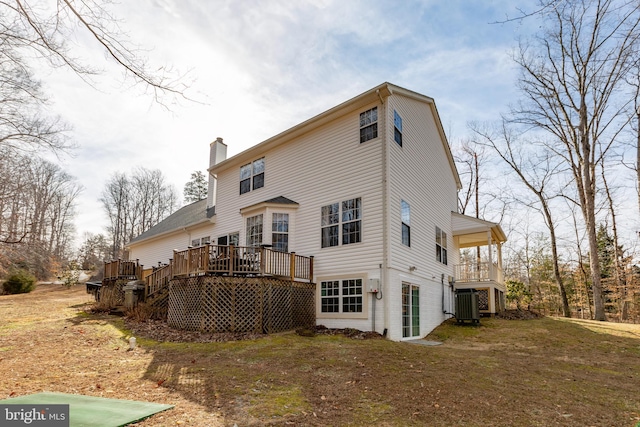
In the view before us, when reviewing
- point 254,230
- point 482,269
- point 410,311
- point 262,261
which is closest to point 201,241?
point 254,230

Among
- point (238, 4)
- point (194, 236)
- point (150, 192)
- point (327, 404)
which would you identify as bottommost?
point (327, 404)

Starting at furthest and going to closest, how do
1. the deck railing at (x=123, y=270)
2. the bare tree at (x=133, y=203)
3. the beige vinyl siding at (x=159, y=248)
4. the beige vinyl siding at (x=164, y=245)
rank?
1. the bare tree at (x=133, y=203)
2. the beige vinyl siding at (x=159, y=248)
3. the deck railing at (x=123, y=270)
4. the beige vinyl siding at (x=164, y=245)

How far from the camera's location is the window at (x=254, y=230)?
1392cm

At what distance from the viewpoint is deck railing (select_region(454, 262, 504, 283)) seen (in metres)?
16.1

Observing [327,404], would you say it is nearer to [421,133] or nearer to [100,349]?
[100,349]

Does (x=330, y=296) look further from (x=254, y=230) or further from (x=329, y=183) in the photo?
(x=254, y=230)

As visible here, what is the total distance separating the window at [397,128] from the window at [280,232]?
15.7ft

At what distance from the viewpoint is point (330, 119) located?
13.1 meters

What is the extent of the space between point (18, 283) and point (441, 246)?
27125 mm

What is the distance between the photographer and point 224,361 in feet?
25.4

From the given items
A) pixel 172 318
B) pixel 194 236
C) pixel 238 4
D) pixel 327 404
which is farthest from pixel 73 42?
pixel 194 236

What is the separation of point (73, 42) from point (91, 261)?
4558 centimetres

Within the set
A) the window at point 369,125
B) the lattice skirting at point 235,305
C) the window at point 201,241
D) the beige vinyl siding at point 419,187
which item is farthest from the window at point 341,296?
the window at point 201,241

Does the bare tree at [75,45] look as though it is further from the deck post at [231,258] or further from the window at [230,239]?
the window at [230,239]
